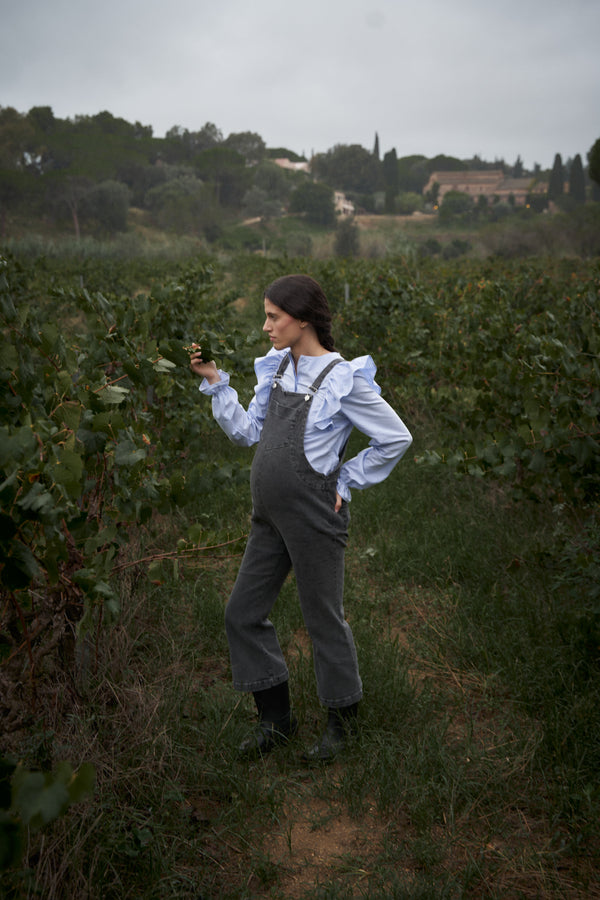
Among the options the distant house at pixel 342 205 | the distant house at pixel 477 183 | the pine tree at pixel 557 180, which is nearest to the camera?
the pine tree at pixel 557 180

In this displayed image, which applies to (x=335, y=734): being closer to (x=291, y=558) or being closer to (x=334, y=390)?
(x=291, y=558)

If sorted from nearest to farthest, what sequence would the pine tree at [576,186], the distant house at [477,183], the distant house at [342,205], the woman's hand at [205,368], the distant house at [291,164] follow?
the woman's hand at [205,368] < the pine tree at [576,186] < the distant house at [342,205] < the distant house at [477,183] < the distant house at [291,164]

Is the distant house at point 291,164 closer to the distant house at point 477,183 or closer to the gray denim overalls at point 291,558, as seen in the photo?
the distant house at point 477,183

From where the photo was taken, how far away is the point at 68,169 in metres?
55.6

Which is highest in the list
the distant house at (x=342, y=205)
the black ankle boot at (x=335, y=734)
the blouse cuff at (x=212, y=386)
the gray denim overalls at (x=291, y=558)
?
the distant house at (x=342, y=205)

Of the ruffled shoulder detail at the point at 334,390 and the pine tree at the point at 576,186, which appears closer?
the ruffled shoulder detail at the point at 334,390

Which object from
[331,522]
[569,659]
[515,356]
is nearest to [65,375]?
[331,522]

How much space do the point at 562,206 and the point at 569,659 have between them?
75339 millimetres

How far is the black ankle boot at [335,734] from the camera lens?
96.5 inches

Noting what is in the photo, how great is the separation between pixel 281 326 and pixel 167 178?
73220mm

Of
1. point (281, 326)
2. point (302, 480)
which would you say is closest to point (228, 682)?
point (302, 480)

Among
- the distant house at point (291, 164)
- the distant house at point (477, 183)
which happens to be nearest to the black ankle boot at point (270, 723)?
the distant house at point (477, 183)

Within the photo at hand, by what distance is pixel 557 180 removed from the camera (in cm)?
7581

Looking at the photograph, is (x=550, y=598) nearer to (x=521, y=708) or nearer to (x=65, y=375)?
(x=521, y=708)
